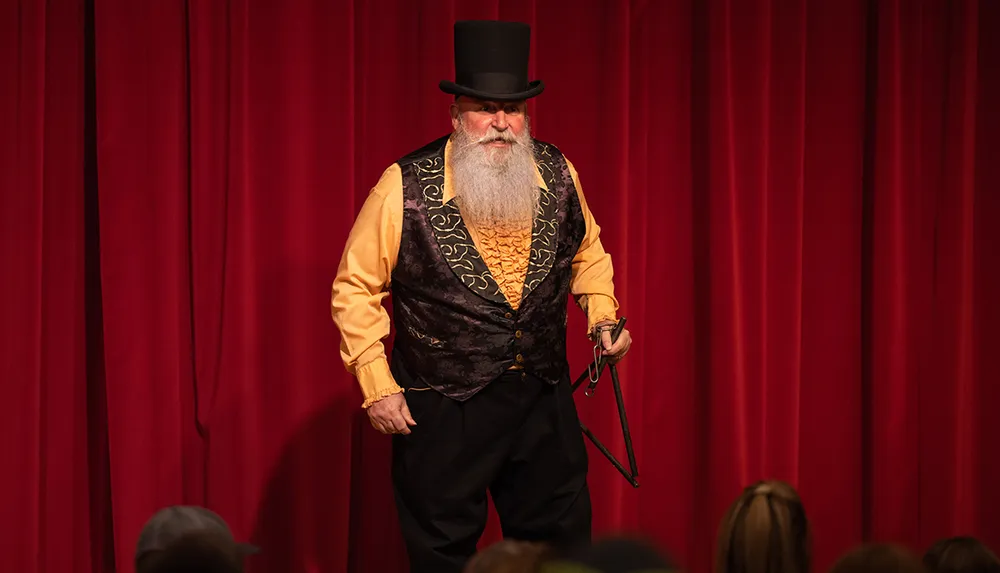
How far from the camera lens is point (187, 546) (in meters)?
1.50

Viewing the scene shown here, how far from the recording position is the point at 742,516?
1.46 metres

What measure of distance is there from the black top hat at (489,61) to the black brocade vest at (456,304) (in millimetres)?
197

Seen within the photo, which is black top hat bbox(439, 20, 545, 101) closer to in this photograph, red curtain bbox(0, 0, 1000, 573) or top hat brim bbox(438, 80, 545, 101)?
top hat brim bbox(438, 80, 545, 101)

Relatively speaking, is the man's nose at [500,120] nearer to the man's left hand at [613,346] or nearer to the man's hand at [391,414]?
the man's left hand at [613,346]

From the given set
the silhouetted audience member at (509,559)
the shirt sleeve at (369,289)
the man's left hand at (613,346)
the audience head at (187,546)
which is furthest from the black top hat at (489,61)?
the silhouetted audience member at (509,559)

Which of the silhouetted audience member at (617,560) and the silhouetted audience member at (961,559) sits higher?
the silhouetted audience member at (617,560)

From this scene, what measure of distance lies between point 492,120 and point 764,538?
1599 millimetres

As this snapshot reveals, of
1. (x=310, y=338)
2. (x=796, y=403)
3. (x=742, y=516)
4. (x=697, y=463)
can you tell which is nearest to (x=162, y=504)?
(x=310, y=338)

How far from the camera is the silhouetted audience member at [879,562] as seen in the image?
133 centimetres

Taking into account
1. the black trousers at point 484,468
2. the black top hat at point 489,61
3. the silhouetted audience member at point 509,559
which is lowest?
the black trousers at point 484,468

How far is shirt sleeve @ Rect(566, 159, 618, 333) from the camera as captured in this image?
2.97 m

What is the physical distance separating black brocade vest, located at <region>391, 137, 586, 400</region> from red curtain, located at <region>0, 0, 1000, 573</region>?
0.76 m

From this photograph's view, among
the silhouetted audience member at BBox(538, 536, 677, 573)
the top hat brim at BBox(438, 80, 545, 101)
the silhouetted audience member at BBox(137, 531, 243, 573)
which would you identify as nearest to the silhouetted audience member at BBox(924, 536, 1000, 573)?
the silhouetted audience member at BBox(538, 536, 677, 573)

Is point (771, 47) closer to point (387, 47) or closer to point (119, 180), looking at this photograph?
point (387, 47)
